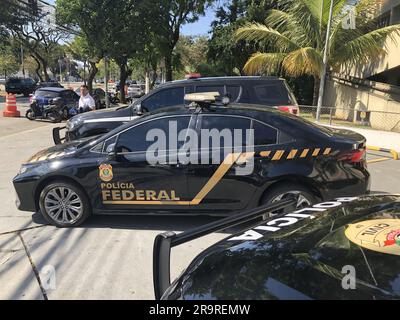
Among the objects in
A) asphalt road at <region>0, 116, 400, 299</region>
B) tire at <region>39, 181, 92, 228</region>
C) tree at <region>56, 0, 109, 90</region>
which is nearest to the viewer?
asphalt road at <region>0, 116, 400, 299</region>

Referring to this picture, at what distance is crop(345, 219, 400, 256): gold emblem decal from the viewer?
224 cm

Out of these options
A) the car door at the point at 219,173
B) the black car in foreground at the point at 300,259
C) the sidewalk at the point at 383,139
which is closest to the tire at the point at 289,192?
the car door at the point at 219,173

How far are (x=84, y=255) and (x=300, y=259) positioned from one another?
3176 millimetres

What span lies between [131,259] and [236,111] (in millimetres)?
2212

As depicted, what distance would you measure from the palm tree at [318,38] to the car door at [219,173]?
1278 cm

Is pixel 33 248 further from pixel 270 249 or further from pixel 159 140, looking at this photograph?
pixel 270 249

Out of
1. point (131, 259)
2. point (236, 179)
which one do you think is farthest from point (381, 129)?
point (131, 259)

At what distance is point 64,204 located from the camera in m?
5.58

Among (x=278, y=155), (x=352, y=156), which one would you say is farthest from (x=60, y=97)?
(x=352, y=156)

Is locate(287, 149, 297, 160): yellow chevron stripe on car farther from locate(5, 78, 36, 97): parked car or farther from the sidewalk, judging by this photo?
locate(5, 78, 36, 97): parked car

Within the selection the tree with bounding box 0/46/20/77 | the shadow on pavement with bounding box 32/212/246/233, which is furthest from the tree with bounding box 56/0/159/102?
the tree with bounding box 0/46/20/77

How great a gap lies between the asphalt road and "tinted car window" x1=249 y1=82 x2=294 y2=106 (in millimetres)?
3705

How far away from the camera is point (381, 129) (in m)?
15.1

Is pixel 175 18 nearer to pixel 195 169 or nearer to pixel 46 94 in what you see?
pixel 46 94
